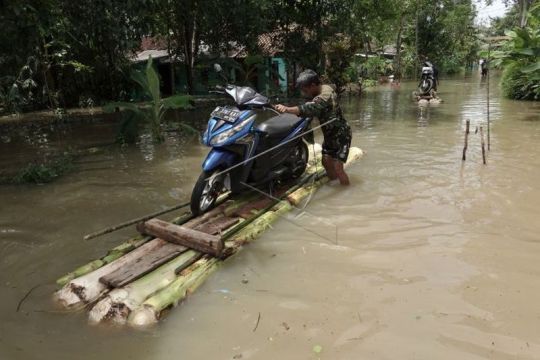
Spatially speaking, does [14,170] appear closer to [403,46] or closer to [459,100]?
[459,100]

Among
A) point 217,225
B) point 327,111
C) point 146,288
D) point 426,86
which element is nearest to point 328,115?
point 327,111

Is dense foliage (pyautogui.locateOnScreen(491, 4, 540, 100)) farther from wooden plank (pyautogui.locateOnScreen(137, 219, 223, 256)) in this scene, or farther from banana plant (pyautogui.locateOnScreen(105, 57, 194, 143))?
wooden plank (pyautogui.locateOnScreen(137, 219, 223, 256))

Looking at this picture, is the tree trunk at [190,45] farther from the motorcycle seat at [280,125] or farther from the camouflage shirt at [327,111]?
the motorcycle seat at [280,125]

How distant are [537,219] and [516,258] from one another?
3.88ft

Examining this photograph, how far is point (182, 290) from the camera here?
11.0 ft

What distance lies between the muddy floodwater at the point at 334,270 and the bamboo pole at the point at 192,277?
8 centimetres

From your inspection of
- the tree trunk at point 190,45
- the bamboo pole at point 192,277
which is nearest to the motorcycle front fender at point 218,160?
the bamboo pole at point 192,277

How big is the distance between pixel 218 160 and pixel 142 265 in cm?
146

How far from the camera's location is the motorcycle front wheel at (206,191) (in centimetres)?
457

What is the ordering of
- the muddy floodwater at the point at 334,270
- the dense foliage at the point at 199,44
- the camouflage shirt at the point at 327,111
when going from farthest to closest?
the dense foliage at the point at 199,44, the camouflage shirt at the point at 327,111, the muddy floodwater at the point at 334,270

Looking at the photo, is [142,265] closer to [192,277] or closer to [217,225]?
[192,277]

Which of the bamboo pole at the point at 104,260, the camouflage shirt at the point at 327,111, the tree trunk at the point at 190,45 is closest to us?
the bamboo pole at the point at 104,260

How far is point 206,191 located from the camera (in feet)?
15.4

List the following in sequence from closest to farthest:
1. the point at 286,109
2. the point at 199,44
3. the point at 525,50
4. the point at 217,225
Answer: the point at 217,225 < the point at 286,109 < the point at 525,50 < the point at 199,44
